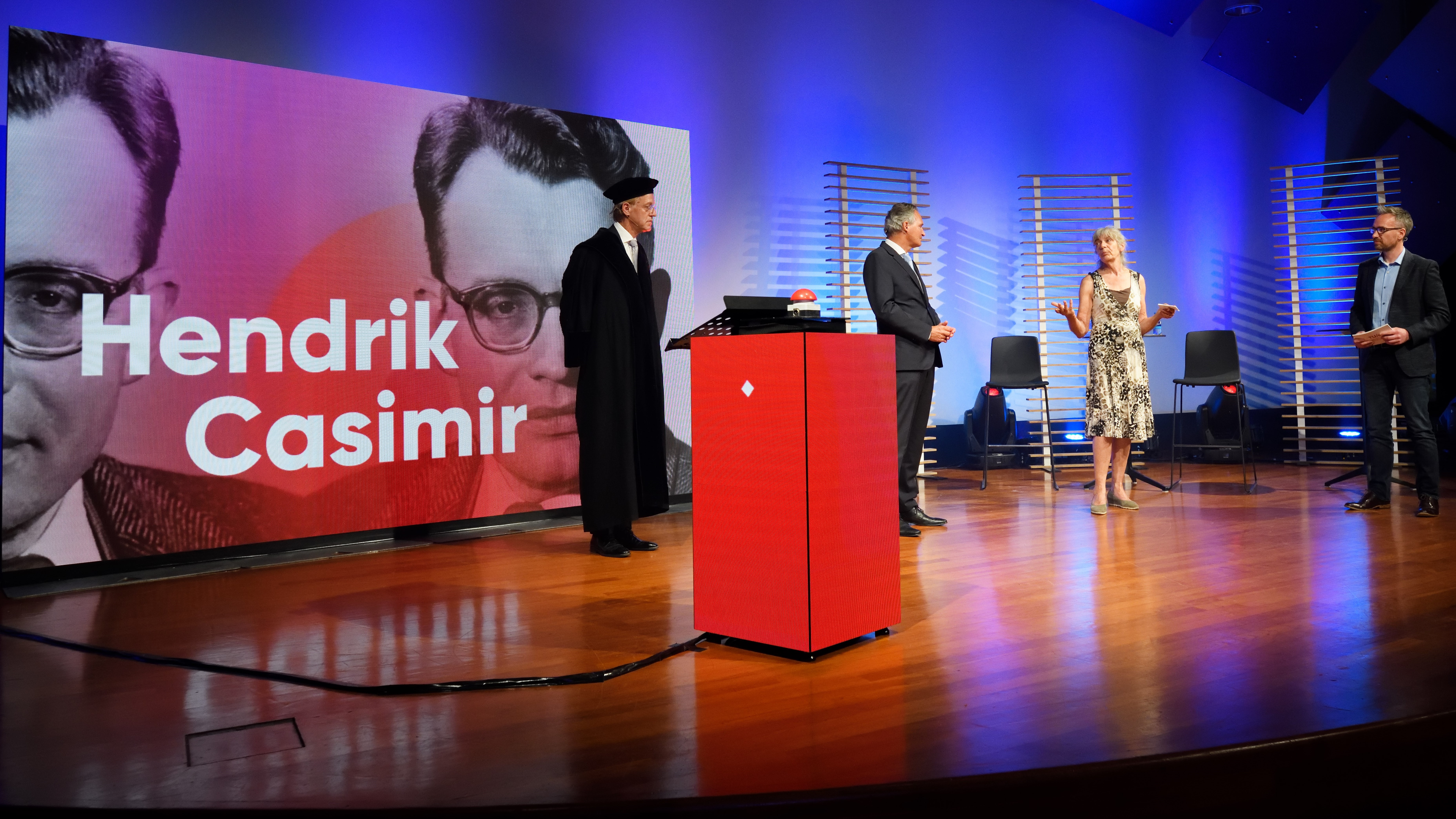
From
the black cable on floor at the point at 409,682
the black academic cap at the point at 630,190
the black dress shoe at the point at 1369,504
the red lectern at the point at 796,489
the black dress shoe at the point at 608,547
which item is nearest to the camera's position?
the black cable on floor at the point at 409,682

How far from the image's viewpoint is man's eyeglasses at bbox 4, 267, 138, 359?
12.6ft

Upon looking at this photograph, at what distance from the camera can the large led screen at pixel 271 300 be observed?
3.91 m

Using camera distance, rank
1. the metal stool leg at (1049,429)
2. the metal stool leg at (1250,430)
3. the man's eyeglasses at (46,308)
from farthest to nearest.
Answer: the metal stool leg at (1049,429)
the metal stool leg at (1250,430)
the man's eyeglasses at (46,308)

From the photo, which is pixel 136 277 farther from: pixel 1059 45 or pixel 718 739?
pixel 1059 45

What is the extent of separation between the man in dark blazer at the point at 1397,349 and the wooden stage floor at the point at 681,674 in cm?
95

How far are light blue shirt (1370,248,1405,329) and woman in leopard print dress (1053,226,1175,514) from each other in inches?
43.8

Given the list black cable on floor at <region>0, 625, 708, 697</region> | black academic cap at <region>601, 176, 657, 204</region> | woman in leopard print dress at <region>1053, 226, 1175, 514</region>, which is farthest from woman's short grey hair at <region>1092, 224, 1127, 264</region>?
black cable on floor at <region>0, 625, 708, 697</region>

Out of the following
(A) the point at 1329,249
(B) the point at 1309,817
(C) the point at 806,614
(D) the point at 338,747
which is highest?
(A) the point at 1329,249

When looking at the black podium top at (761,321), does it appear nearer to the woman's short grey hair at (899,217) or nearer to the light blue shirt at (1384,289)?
the woman's short grey hair at (899,217)

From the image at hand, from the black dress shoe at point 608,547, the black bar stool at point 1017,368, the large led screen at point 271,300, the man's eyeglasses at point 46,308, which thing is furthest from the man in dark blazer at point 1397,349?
the man's eyeglasses at point 46,308

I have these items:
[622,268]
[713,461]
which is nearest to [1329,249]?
[622,268]

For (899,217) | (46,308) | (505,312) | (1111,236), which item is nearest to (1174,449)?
(1111,236)

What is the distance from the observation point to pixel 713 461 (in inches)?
110

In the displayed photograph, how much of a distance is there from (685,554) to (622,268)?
1382 mm
